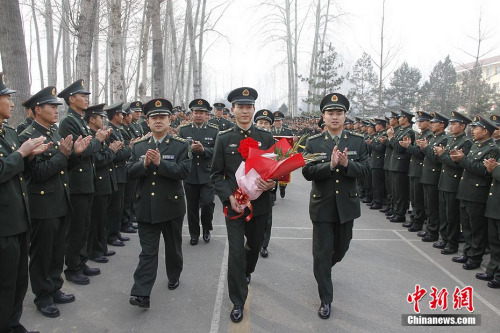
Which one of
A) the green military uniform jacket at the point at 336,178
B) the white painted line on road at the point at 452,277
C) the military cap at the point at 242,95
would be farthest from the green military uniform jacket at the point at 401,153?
the military cap at the point at 242,95

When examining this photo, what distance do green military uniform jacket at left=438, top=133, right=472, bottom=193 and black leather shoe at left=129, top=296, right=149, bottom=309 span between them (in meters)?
5.21

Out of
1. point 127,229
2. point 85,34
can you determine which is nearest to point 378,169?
point 127,229

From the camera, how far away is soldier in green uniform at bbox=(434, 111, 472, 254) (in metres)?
6.26

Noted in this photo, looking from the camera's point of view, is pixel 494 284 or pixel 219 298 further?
pixel 494 284

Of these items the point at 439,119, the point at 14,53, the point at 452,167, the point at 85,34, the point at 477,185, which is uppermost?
the point at 85,34

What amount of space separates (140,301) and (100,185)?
2.23 metres

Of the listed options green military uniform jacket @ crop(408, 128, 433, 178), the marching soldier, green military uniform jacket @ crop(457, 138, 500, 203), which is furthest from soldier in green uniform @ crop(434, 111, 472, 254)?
the marching soldier

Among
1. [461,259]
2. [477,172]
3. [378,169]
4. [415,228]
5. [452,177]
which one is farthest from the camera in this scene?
[378,169]

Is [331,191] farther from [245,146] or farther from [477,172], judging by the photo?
[477,172]

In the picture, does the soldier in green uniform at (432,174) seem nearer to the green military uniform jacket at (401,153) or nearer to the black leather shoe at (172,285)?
the green military uniform jacket at (401,153)

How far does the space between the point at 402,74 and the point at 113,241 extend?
41365 mm

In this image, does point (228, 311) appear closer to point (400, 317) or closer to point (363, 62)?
point (400, 317)

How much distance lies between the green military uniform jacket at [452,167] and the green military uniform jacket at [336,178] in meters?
2.79

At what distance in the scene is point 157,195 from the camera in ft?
14.3
